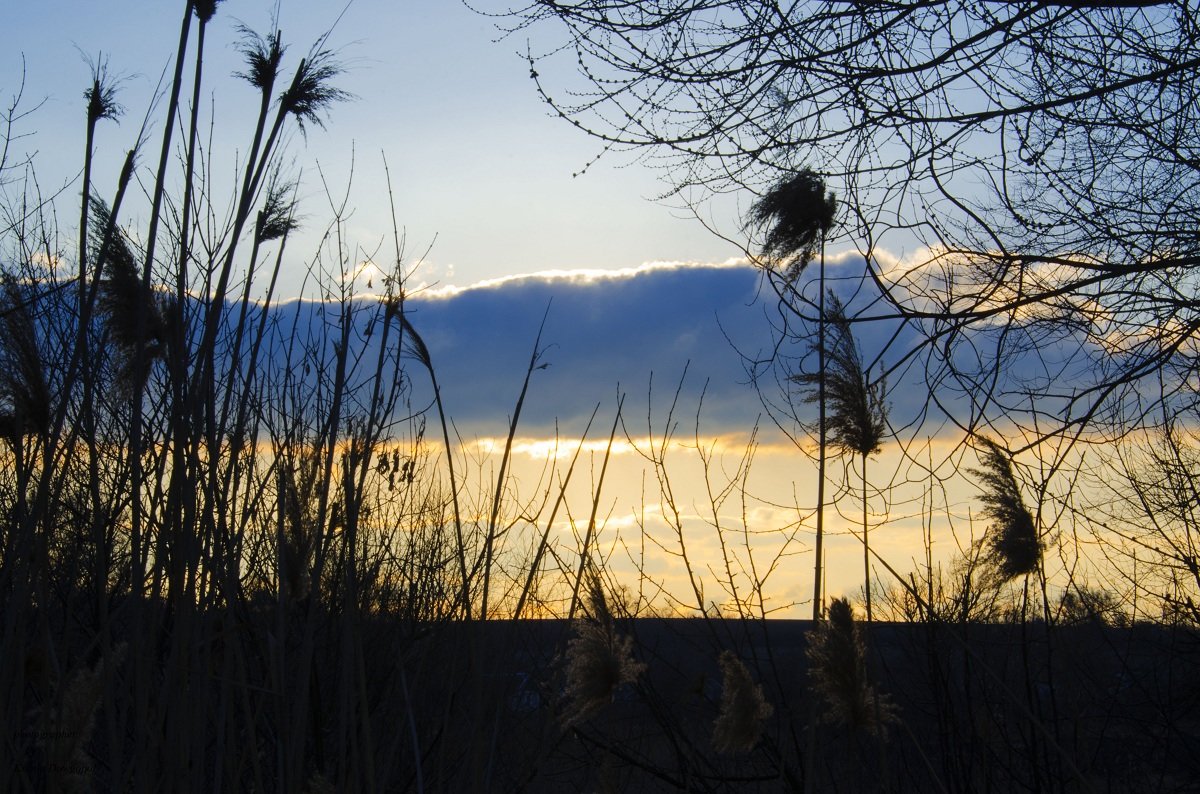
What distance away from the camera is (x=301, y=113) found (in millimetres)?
1589

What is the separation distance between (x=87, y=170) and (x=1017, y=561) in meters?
4.22

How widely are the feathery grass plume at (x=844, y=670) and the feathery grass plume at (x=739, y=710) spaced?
12 cm

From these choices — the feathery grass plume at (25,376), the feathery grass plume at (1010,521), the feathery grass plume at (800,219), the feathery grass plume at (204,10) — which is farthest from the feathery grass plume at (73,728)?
the feathery grass plume at (1010,521)

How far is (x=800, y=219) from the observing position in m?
3.57

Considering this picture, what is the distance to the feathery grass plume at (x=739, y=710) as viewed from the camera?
6.26 ft

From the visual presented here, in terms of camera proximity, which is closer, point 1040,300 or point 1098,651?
point 1040,300

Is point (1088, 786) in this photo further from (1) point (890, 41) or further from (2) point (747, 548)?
(1) point (890, 41)

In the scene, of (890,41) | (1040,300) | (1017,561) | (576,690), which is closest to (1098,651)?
(1017,561)

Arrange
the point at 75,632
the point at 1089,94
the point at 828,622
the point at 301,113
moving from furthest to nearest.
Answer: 1. the point at 75,632
2. the point at 1089,94
3. the point at 828,622
4. the point at 301,113

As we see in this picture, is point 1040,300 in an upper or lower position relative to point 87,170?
upper

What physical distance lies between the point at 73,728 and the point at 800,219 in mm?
2753

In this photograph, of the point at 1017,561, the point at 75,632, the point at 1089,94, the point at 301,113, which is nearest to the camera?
the point at 301,113

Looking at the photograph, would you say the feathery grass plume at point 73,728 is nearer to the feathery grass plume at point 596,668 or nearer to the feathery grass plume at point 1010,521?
the feathery grass plume at point 596,668

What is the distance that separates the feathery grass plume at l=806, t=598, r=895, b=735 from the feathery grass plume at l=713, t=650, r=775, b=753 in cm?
12
